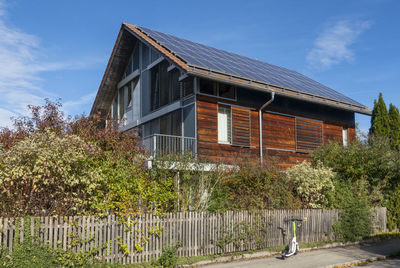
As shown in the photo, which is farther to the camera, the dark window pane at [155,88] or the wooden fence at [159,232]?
the dark window pane at [155,88]

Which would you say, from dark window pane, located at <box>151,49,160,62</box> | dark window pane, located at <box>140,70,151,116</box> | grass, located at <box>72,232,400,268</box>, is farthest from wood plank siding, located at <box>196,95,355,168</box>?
dark window pane, located at <box>140,70,151,116</box>

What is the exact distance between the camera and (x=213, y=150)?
16000 mm

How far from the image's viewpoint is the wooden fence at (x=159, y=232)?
838 centimetres

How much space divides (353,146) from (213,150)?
5.73m

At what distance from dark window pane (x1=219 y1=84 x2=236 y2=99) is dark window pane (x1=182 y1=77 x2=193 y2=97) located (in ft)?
4.21

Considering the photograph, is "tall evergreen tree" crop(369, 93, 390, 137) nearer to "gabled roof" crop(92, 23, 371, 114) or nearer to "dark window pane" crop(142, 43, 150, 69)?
"gabled roof" crop(92, 23, 371, 114)

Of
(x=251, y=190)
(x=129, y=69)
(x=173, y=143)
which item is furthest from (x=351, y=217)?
(x=129, y=69)

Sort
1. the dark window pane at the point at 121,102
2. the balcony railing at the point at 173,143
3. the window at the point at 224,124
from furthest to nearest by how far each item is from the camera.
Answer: the dark window pane at the point at 121,102 < the window at the point at 224,124 < the balcony railing at the point at 173,143

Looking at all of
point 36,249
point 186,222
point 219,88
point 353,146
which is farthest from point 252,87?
point 36,249

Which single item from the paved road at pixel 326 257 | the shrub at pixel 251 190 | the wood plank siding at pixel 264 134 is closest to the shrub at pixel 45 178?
the paved road at pixel 326 257

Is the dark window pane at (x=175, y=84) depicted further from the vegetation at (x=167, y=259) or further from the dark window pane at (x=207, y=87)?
the vegetation at (x=167, y=259)

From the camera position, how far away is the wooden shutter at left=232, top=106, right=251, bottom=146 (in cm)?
1686

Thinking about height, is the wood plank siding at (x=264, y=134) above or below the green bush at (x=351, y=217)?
above

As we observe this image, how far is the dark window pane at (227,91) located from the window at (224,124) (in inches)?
18.5
